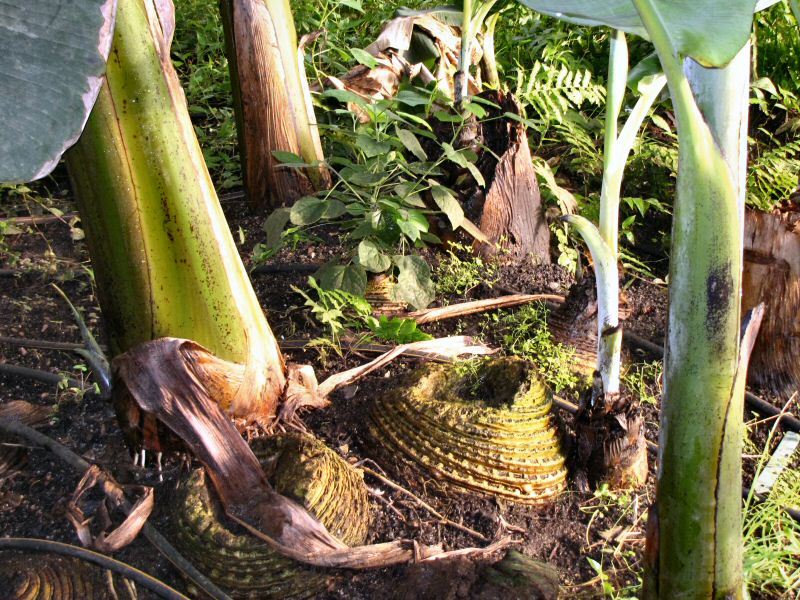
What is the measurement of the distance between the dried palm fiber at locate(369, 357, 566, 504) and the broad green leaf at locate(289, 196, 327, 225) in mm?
418

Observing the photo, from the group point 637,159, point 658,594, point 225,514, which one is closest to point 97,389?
point 225,514

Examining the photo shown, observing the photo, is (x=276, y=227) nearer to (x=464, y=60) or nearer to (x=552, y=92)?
(x=464, y=60)

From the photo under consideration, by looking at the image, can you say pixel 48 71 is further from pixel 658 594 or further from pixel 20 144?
pixel 658 594

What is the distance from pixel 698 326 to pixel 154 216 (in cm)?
74

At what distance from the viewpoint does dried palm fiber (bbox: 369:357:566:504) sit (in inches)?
46.3

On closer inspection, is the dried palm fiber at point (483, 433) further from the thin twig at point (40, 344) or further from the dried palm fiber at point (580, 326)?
the thin twig at point (40, 344)

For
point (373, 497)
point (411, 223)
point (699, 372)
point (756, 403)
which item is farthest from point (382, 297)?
point (699, 372)

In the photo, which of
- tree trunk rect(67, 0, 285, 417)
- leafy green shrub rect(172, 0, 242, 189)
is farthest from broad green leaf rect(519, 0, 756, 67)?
leafy green shrub rect(172, 0, 242, 189)

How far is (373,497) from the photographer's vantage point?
1157 mm

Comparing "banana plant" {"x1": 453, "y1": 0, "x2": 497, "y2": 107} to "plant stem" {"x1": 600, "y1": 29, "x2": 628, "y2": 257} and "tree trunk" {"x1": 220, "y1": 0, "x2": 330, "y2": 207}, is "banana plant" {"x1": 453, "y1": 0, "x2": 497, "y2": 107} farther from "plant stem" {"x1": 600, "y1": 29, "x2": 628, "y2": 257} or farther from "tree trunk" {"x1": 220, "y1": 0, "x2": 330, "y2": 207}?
"plant stem" {"x1": 600, "y1": 29, "x2": 628, "y2": 257}

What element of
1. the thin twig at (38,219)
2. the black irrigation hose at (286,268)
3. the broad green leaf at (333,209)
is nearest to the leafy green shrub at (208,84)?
the thin twig at (38,219)

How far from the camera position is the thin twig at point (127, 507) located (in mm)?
973

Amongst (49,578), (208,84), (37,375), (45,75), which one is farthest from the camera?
(208,84)

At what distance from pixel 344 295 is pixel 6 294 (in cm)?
82
